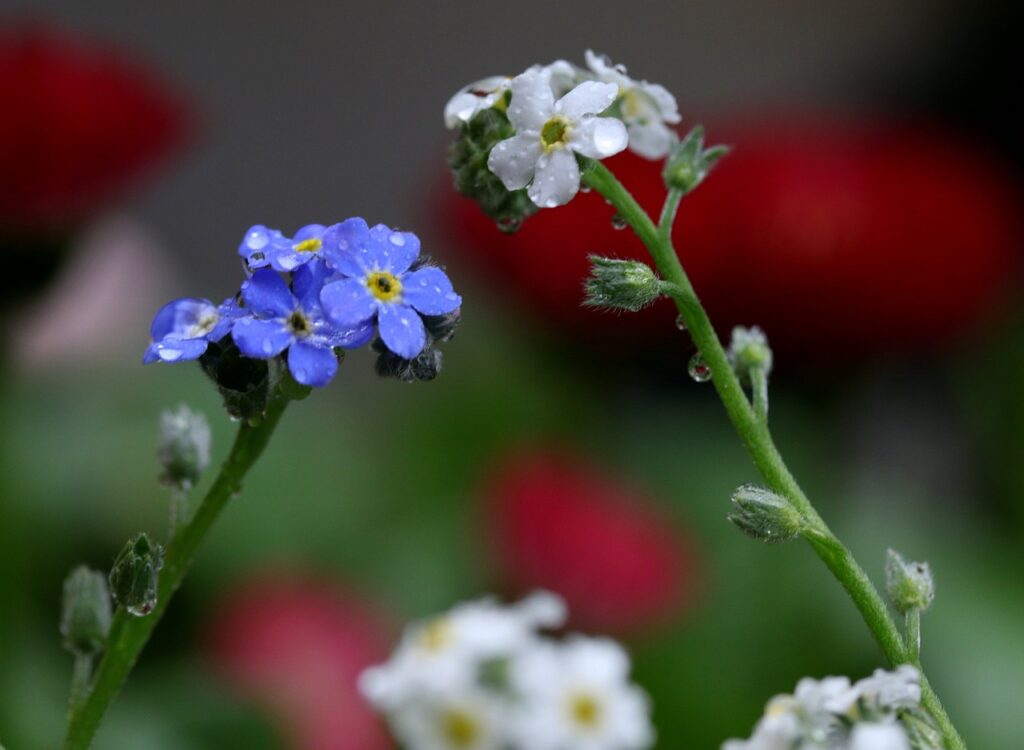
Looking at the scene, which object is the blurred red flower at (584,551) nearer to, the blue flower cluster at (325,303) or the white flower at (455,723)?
the white flower at (455,723)

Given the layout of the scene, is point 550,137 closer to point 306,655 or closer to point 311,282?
point 311,282

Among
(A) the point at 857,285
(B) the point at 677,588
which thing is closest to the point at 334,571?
(B) the point at 677,588

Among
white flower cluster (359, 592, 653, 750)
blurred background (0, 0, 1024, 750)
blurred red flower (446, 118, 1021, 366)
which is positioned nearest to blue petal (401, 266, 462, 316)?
white flower cluster (359, 592, 653, 750)

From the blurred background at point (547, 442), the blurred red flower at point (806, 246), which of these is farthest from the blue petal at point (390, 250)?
the blurred red flower at point (806, 246)

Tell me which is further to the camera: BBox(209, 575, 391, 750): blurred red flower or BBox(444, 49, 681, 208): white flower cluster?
BBox(209, 575, 391, 750): blurred red flower

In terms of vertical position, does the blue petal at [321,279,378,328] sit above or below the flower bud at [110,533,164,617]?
above

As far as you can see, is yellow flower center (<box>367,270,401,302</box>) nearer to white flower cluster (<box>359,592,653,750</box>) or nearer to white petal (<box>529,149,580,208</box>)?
white petal (<box>529,149,580,208</box>)

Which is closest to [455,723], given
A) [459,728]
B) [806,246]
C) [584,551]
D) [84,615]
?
[459,728]
